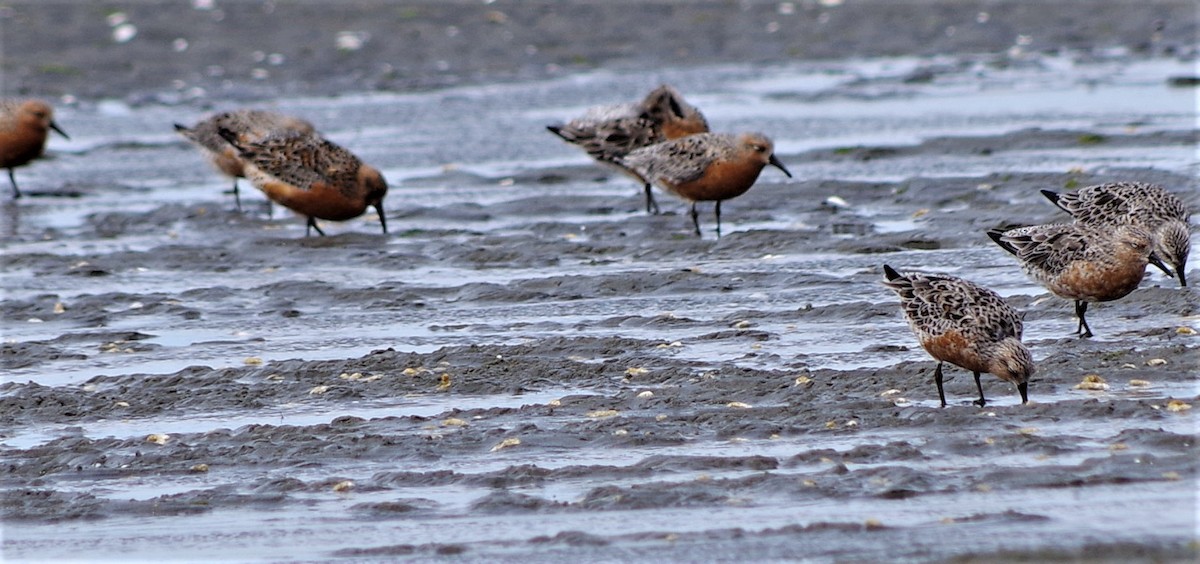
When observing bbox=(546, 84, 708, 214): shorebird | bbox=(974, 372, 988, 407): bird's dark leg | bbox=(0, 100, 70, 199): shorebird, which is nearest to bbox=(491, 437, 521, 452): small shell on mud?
bbox=(974, 372, 988, 407): bird's dark leg

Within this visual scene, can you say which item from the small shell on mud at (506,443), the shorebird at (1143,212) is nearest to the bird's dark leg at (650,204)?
the shorebird at (1143,212)

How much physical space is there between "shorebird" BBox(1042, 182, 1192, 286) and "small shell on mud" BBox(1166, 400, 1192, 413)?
2.04 metres

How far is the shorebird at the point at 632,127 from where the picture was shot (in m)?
16.0

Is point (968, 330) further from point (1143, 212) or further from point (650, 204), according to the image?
point (650, 204)

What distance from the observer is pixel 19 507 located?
7.77 m

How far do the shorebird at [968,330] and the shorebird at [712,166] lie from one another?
4.42 metres

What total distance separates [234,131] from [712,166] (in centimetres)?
503

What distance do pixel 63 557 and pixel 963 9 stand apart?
23.1 metres

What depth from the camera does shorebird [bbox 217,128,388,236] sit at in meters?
14.9

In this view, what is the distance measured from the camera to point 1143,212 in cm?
1118

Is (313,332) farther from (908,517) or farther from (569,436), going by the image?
(908,517)

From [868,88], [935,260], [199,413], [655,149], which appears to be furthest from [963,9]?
[199,413]

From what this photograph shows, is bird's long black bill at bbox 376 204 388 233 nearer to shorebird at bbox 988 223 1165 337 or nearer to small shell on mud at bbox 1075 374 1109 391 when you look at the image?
shorebird at bbox 988 223 1165 337

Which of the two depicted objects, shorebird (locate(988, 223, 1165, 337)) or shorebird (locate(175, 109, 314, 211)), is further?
shorebird (locate(175, 109, 314, 211))
